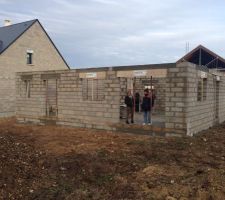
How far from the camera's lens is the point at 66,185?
750 cm

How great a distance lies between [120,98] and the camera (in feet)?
48.9

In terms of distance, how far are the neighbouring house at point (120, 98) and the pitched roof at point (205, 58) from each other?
26.5 ft

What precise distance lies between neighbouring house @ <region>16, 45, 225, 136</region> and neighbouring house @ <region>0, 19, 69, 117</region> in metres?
6.49

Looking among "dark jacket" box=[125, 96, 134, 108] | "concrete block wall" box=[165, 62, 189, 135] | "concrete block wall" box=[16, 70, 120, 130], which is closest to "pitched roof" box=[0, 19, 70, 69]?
"concrete block wall" box=[16, 70, 120, 130]

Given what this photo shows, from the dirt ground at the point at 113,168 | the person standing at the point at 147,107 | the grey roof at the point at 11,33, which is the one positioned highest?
the grey roof at the point at 11,33

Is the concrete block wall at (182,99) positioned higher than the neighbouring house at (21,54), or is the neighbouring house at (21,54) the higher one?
the neighbouring house at (21,54)

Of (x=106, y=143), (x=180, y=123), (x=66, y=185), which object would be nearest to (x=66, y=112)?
(x=106, y=143)

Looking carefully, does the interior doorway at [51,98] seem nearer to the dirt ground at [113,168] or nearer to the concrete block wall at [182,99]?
the dirt ground at [113,168]

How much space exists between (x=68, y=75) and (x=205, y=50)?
1492 cm

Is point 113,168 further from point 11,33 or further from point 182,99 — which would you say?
point 11,33

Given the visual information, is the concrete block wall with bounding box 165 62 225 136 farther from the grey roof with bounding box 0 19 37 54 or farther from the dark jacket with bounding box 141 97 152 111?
the grey roof with bounding box 0 19 37 54

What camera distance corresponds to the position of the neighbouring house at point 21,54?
25109 millimetres

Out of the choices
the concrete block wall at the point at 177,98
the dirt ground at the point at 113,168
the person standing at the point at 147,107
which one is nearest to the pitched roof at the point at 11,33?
the dirt ground at the point at 113,168

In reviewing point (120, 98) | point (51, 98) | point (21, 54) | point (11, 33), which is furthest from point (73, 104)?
point (11, 33)
